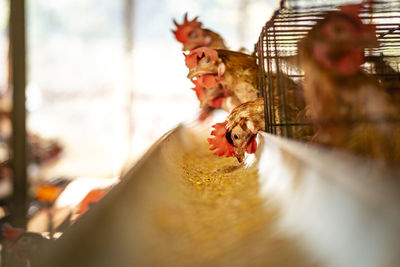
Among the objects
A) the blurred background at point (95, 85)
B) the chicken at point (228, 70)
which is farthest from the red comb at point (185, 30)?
the blurred background at point (95, 85)

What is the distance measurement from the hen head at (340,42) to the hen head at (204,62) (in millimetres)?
602

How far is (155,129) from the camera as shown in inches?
145

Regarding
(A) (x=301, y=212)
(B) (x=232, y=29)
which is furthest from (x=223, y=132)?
(B) (x=232, y=29)

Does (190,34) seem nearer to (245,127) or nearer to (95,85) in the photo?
(245,127)

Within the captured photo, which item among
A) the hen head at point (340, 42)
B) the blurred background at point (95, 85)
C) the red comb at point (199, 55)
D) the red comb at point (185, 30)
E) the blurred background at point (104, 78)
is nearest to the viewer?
the hen head at point (340, 42)

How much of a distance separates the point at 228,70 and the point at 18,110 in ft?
4.68

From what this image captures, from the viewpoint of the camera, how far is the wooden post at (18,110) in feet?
6.00

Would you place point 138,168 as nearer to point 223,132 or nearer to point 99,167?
point 223,132

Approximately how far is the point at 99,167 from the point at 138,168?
2.96m

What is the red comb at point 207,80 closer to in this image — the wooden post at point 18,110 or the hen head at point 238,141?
the hen head at point 238,141

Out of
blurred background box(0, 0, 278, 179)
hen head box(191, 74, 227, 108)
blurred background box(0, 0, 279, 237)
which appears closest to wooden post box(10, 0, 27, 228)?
blurred background box(0, 0, 279, 237)

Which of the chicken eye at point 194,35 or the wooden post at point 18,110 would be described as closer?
the chicken eye at point 194,35

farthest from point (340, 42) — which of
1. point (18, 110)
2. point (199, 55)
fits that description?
point (18, 110)

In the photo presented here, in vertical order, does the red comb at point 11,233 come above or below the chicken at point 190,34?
below
